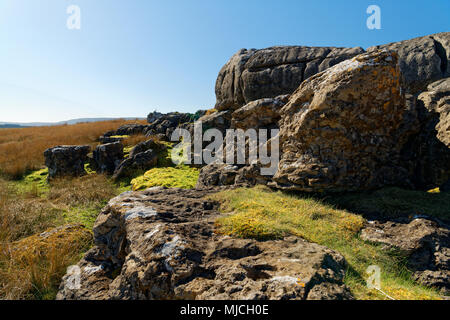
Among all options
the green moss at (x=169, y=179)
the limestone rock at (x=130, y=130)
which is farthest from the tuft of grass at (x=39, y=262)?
the limestone rock at (x=130, y=130)

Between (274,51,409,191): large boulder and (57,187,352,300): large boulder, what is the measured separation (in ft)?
9.37

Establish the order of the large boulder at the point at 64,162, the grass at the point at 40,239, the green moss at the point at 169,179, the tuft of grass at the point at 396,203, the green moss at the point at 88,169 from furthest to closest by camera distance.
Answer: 1. the green moss at the point at 88,169
2. the large boulder at the point at 64,162
3. the green moss at the point at 169,179
4. the tuft of grass at the point at 396,203
5. the grass at the point at 40,239

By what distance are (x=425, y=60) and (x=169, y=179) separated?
12.0 m

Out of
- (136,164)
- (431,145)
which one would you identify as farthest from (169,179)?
(431,145)

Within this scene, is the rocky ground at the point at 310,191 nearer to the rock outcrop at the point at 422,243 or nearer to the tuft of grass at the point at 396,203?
the rock outcrop at the point at 422,243

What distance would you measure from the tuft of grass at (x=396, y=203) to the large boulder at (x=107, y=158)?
38.8 ft

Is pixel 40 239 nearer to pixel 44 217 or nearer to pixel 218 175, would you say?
pixel 44 217

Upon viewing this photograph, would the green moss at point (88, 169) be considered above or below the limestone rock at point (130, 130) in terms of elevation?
below

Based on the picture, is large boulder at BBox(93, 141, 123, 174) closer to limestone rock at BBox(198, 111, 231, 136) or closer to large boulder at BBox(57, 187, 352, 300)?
limestone rock at BBox(198, 111, 231, 136)

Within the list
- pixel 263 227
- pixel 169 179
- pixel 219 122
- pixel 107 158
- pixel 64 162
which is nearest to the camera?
pixel 263 227

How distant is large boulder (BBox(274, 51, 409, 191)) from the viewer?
5.60m

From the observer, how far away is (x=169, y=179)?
9.83m

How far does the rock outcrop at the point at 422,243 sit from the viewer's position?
341cm

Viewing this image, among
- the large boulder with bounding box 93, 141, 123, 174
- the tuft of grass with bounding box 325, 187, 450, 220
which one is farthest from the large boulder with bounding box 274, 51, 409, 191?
the large boulder with bounding box 93, 141, 123, 174
